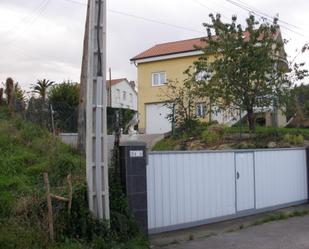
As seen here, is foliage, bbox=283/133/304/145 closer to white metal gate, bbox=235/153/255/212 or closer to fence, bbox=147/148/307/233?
fence, bbox=147/148/307/233

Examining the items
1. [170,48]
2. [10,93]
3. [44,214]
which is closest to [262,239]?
[44,214]

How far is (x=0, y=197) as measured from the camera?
9.95m

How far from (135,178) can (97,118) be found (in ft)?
5.27

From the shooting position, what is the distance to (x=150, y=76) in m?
36.8

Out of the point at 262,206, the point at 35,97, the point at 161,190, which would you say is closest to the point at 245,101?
the point at 262,206

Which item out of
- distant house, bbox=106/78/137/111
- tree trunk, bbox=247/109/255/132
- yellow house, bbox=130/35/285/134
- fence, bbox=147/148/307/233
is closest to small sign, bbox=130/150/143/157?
fence, bbox=147/148/307/233

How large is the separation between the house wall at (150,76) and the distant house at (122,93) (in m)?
28.1

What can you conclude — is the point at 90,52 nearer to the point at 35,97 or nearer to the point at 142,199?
the point at 142,199

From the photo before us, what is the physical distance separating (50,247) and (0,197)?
2.37 meters

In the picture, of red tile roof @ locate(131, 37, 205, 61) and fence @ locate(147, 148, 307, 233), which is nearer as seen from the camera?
fence @ locate(147, 148, 307, 233)

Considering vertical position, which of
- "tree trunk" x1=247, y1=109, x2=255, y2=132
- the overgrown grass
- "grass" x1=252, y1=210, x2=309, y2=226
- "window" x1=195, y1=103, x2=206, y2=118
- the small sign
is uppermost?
"window" x1=195, y1=103, x2=206, y2=118

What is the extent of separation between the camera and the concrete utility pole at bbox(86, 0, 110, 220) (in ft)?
29.0

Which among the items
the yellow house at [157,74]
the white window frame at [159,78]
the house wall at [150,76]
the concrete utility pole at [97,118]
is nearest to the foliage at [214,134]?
the concrete utility pole at [97,118]

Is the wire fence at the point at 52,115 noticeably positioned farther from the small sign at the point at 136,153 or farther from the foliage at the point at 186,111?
the small sign at the point at 136,153
